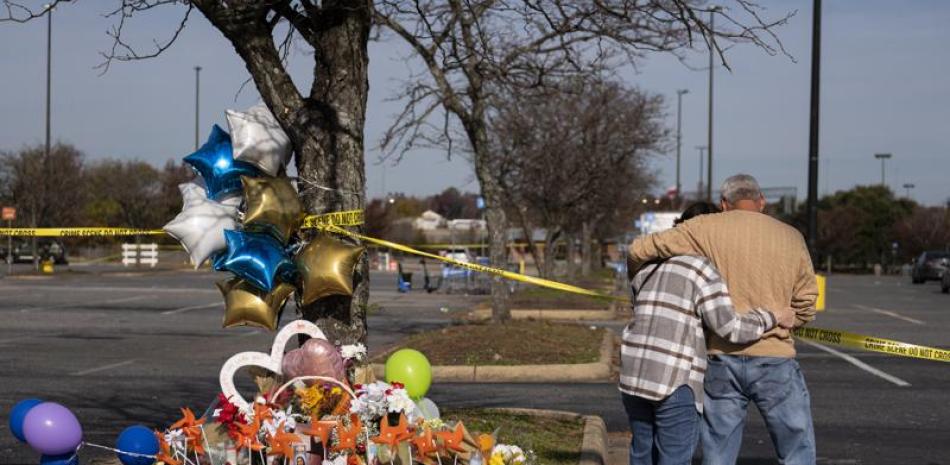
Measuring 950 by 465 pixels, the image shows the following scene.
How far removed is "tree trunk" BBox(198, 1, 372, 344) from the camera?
22.9 ft

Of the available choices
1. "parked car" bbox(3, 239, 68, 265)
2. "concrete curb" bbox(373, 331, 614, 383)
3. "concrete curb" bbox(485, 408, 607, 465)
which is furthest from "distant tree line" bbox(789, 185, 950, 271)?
"concrete curb" bbox(485, 408, 607, 465)

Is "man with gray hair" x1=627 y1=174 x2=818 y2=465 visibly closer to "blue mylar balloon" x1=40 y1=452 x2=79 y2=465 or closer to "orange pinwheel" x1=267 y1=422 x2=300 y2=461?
"orange pinwheel" x1=267 y1=422 x2=300 y2=461

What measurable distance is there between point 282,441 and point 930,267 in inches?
1871

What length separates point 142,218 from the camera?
61.2 meters

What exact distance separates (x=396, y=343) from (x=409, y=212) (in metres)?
121

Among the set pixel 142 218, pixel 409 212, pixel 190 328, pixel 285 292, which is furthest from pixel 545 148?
pixel 409 212

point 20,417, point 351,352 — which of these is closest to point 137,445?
point 20,417

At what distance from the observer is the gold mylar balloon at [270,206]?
6.23 meters

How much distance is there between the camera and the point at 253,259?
620 cm

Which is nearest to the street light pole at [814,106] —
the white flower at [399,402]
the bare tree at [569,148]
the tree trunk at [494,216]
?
the tree trunk at [494,216]

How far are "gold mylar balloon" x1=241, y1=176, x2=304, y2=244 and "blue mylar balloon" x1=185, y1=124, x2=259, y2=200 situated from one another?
129 mm

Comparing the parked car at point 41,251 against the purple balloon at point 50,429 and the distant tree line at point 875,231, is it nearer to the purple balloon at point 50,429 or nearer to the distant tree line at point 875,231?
the distant tree line at point 875,231

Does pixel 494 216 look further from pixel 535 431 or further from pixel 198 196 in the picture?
pixel 198 196

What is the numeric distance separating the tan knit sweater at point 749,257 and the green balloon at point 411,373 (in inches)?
52.1
